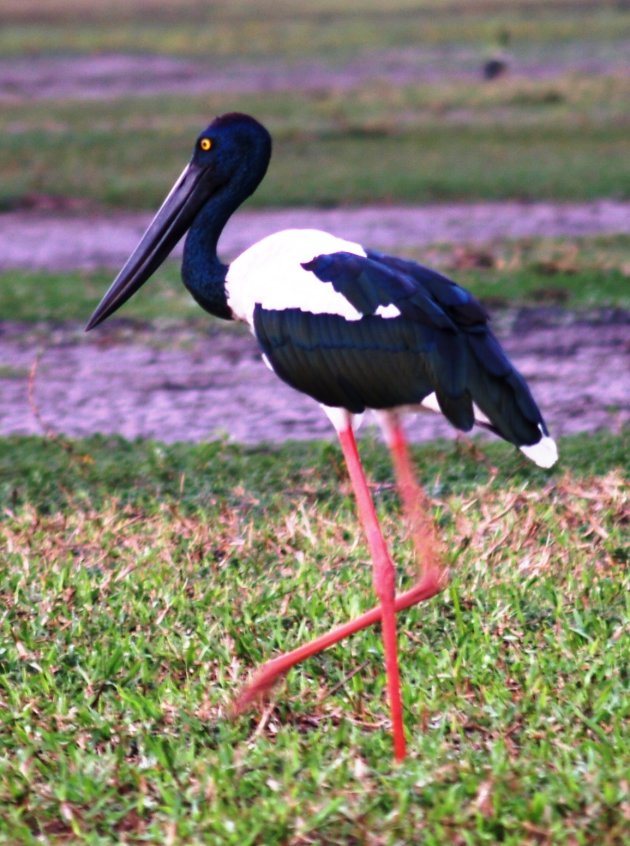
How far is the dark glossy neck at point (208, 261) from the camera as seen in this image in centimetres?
404

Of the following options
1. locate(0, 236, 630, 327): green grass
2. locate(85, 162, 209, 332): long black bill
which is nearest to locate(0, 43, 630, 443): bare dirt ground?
locate(0, 236, 630, 327): green grass

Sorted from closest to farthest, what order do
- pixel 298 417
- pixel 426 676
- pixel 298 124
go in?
pixel 426 676 < pixel 298 417 < pixel 298 124

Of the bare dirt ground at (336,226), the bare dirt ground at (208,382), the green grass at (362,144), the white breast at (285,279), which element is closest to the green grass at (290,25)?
the green grass at (362,144)

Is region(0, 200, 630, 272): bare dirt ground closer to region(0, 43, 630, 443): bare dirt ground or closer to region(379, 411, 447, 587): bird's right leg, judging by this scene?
region(0, 43, 630, 443): bare dirt ground

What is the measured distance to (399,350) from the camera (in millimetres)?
3736

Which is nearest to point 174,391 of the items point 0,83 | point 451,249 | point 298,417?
point 298,417

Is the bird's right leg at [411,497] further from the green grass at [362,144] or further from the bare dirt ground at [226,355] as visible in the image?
the green grass at [362,144]

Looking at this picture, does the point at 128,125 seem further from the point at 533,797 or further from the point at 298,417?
the point at 533,797

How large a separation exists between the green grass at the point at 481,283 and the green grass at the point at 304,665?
2934mm

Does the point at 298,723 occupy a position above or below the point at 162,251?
below

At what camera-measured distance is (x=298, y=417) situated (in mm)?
6758

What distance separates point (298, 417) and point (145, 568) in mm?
2151

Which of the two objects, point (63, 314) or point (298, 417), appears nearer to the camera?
point (298, 417)

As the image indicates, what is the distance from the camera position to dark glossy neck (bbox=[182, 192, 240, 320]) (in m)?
4.04
